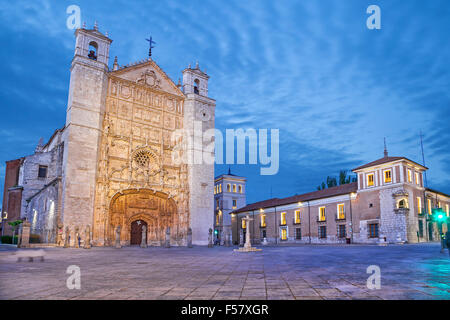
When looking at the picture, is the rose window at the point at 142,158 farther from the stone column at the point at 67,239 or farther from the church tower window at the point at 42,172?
the church tower window at the point at 42,172

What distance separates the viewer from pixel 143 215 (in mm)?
32688

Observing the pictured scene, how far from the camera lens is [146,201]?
33156 millimetres

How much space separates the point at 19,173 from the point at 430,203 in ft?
165

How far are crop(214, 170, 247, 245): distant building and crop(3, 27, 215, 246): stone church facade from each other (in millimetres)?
28370

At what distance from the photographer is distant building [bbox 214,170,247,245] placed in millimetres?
64312

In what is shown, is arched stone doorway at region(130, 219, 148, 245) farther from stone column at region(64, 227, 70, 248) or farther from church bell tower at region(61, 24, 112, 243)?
stone column at region(64, 227, 70, 248)

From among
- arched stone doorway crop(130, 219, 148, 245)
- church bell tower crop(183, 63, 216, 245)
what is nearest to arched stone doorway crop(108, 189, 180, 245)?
arched stone doorway crop(130, 219, 148, 245)

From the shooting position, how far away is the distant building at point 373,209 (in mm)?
31344

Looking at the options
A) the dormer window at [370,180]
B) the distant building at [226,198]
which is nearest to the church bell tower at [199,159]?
the dormer window at [370,180]

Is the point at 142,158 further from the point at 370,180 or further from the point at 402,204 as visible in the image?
the point at 402,204

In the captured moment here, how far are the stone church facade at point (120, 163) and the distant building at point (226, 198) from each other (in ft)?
93.1

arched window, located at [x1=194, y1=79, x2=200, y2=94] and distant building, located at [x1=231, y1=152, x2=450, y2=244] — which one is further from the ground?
arched window, located at [x1=194, y1=79, x2=200, y2=94]

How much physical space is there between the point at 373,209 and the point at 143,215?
23.9 m
